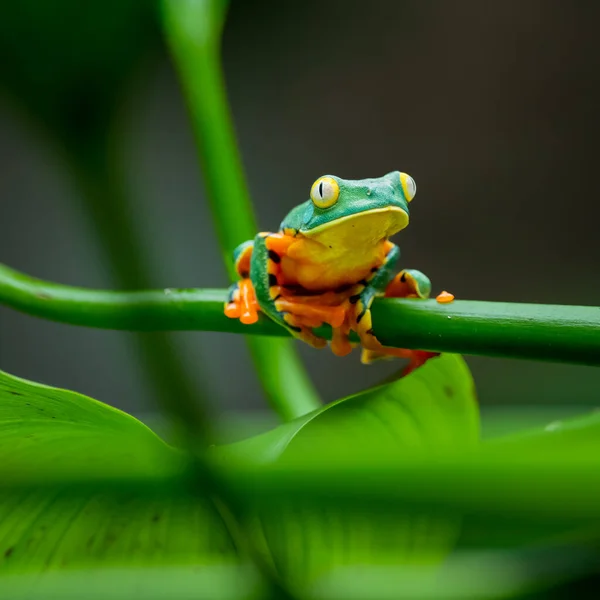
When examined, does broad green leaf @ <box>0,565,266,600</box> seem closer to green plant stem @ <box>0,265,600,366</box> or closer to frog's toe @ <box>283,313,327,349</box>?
green plant stem @ <box>0,265,600,366</box>

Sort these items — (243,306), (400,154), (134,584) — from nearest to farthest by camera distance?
1. (134,584)
2. (243,306)
3. (400,154)

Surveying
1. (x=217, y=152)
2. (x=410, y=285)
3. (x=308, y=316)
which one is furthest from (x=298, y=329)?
(x=217, y=152)

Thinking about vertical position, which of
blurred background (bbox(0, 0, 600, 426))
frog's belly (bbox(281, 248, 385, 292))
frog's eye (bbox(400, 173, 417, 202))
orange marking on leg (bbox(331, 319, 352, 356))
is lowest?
orange marking on leg (bbox(331, 319, 352, 356))

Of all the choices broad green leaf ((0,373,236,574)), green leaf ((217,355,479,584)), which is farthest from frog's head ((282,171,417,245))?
broad green leaf ((0,373,236,574))

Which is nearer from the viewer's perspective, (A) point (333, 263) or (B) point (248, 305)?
(B) point (248, 305)

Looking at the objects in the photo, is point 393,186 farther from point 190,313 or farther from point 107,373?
point 107,373

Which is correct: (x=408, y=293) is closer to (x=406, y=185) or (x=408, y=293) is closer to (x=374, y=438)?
(x=406, y=185)
